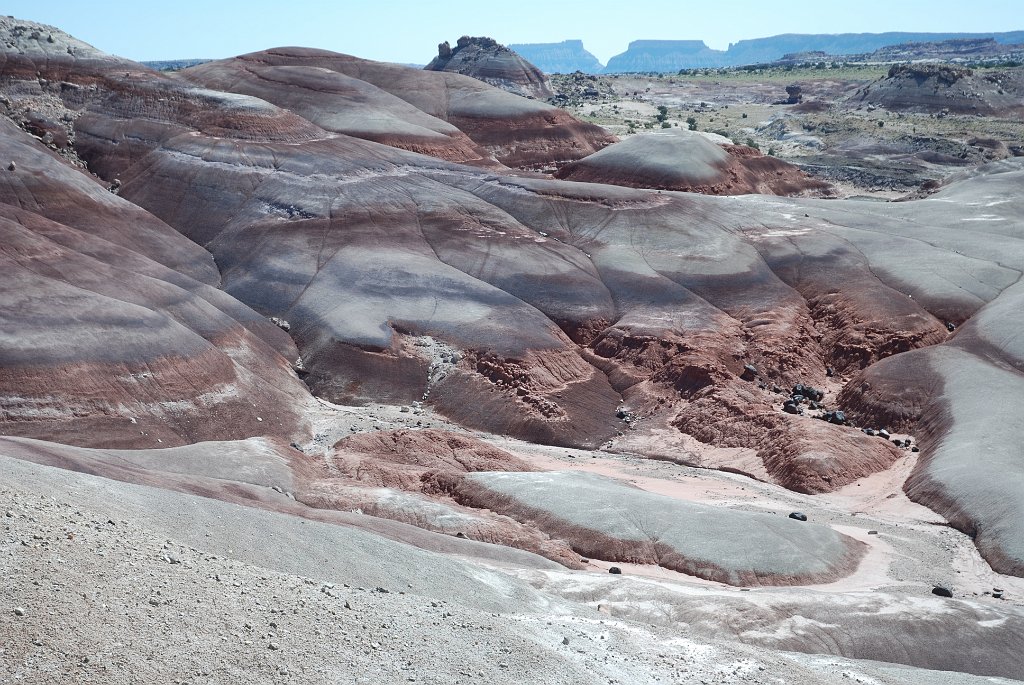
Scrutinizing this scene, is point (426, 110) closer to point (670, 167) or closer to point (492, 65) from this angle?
point (670, 167)

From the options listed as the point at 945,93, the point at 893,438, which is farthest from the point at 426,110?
the point at 945,93

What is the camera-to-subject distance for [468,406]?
106ft

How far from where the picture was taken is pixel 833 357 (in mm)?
36625

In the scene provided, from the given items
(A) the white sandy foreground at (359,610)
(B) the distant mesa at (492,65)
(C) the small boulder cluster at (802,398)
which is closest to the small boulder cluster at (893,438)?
(C) the small boulder cluster at (802,398)

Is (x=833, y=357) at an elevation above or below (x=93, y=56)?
Answer: below

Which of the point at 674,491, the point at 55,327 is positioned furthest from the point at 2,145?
the point at 674,491

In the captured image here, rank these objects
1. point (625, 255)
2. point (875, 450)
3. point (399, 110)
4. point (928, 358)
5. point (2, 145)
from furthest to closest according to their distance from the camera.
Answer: point (399, 110)
point (625, 255)
point (2, 145)
point (928, 358)
point (875, 450)

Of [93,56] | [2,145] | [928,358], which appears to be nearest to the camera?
[928,358]

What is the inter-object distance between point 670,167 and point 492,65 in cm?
4957

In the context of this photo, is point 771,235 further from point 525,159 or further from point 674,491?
point 525,159

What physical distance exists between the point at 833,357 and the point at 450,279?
13.8 m

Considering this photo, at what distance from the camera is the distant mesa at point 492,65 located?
95938mm

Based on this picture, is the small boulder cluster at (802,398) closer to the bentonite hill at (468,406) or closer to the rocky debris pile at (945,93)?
the bentonite hill at (468,406)

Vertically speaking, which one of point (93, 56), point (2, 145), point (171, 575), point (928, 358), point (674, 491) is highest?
point (93, 56)
